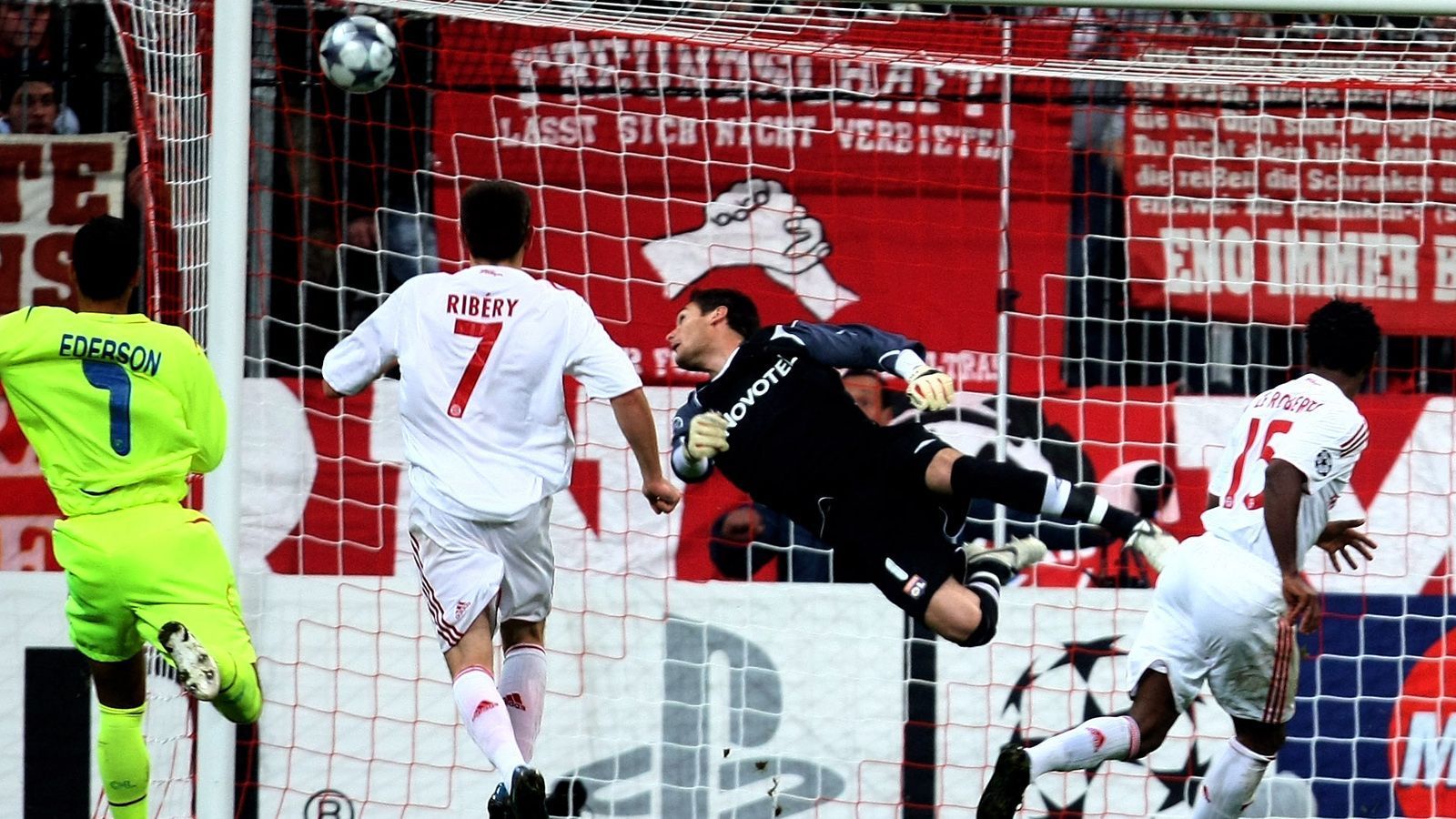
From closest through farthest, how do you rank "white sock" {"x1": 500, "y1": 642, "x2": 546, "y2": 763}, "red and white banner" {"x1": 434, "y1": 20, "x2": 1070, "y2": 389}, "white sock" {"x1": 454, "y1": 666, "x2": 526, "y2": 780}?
1. "white sock" {"x1": 454, "y1": 666, "x2": 526, "y2": 780}
2. "white sock" {"x1": 500, "y1": 642, "x2": 546, "y2": 763}
3. "red and white banner" {"x1": 434, "y1": 20, "x2": 1070, "y2": 389}

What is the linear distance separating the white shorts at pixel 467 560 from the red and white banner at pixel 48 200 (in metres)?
2.57

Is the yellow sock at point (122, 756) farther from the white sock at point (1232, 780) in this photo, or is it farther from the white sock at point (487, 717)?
the white sock at point (1232, 780)

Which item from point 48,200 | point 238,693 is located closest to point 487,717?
→ point 238,693

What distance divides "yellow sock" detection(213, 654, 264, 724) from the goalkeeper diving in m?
1.44

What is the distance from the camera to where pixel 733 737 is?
6.55 m

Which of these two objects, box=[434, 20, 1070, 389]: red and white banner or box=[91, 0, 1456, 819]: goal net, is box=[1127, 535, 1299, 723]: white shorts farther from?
box=[434, 20, 1070, 389]: red and white banner

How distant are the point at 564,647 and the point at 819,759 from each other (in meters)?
1.07

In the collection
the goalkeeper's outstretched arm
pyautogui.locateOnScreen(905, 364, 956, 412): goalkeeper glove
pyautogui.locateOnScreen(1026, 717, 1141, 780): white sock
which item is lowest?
pyautogui.locateOnScreen(1026, 717, 1141, 780): white sock

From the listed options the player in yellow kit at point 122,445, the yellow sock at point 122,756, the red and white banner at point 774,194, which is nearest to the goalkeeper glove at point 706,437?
the player in yellow kit at point 122,445

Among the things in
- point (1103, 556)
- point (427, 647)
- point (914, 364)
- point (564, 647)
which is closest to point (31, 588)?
point (427, 647)

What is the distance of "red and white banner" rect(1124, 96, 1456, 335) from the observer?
6758 mm

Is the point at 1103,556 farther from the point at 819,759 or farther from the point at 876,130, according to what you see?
the point at 876,130

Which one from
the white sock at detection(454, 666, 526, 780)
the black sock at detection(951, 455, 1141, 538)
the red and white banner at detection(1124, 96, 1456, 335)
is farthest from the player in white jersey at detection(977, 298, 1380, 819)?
the red and white banner at detection(1124, 96, 1456, 335)

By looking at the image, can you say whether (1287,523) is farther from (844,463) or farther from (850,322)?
(850,322)
